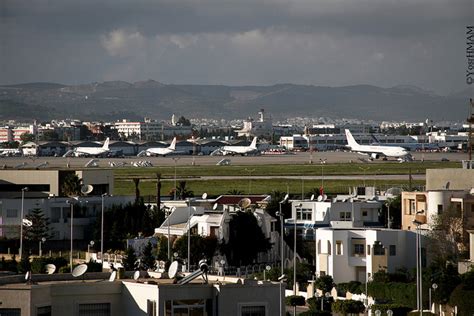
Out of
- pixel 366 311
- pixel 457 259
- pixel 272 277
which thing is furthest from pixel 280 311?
pixel 457 259

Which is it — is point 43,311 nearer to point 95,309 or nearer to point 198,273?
point 95,309

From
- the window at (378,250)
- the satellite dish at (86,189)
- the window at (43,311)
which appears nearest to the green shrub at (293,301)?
the window at (378,250)

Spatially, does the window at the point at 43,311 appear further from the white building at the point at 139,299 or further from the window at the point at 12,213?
the window at the point at 12,213

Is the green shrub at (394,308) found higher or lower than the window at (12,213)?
lower

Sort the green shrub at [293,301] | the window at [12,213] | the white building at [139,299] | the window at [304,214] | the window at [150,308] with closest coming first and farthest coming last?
the white building at [139,299]
the window at [150,308]
the green shrub at [293,301]
the window at [304,214]
the window at [12,213]

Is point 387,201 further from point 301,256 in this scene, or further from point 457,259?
point 457,259
